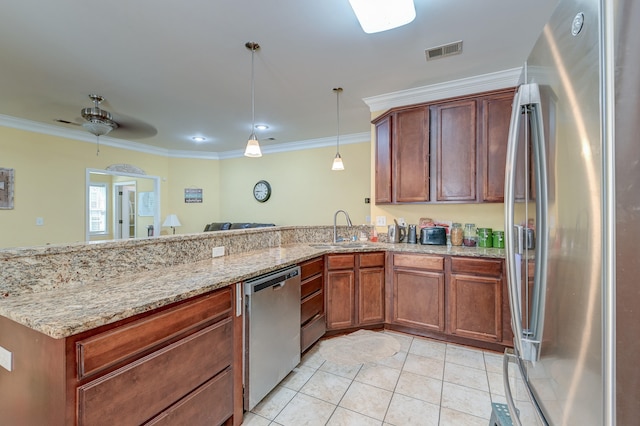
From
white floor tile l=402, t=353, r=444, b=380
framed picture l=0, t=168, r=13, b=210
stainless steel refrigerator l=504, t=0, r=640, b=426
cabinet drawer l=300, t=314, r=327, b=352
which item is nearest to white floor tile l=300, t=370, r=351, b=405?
cabinet drawer l=300, t=314, r=327, b=352

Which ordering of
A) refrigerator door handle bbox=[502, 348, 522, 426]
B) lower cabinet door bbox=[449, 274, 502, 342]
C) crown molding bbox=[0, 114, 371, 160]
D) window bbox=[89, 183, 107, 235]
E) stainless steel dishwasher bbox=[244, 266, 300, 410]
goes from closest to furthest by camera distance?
refrigerator door handle bbox=[502, 348, 522, 426], stainless steel dishwasher bbox=[244, 266, 300, 410], lower cabinet door bbox=[449, 274, 502, 342], crown molding bbox=[0, 114, 371, 160], window bbox=[89, 183, 107, 235]

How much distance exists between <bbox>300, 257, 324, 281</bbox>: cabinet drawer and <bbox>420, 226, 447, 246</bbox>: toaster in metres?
1.25

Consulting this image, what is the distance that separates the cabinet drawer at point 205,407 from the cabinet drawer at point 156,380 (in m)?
0.04

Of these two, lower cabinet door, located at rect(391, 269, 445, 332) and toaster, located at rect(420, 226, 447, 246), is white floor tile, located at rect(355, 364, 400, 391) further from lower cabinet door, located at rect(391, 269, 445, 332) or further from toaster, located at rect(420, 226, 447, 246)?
toaster, located at rect(420, 226, 447, 246)

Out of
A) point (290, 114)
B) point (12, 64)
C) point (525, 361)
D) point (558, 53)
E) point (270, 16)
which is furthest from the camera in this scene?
point (290, 114)

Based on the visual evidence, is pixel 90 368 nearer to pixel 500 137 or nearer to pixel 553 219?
pixel 553 219

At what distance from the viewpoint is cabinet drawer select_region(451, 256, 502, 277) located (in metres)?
2.46

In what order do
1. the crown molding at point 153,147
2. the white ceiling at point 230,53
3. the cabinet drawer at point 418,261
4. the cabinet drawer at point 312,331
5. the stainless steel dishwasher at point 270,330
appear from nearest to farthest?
the stainless steel dishwasher at point 270,330 → the white ceiling at point 230,53 → the cabinet drawer at point 312,331 → the cabinet drawer at point 418,261 → the crown molding at point 153,147

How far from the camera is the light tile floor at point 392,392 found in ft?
5.65

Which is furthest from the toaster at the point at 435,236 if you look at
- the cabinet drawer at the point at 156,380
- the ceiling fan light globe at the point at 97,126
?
the ceiling fan light globe at the point at 97,126

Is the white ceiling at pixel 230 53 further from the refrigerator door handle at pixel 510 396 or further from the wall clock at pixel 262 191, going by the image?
the wall clock at pixel 262 191

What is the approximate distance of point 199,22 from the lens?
78.0 inches

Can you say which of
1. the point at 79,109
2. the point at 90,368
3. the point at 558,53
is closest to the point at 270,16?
the point at 558,53

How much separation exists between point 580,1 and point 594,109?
262 millimetres
